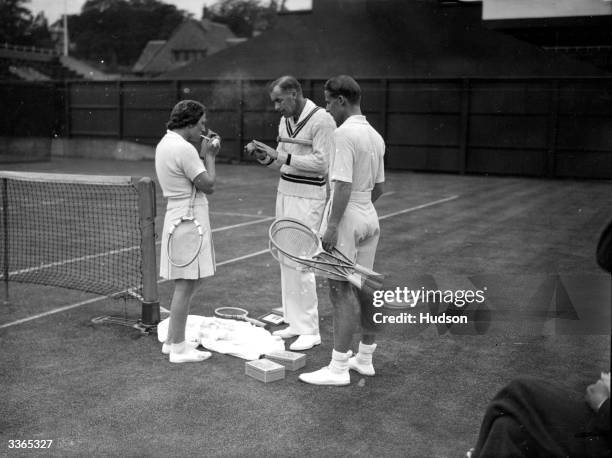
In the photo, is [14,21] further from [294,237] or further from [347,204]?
[347,204]

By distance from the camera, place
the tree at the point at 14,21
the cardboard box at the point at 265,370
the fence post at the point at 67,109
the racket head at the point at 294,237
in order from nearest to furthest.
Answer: the cardboard box at the point at 265,370 → the racket head at the point at 294,237 → the fence post at the point at 67,109 → the tree at the point at 14,21

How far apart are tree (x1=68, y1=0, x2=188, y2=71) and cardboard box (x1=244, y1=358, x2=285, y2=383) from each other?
220ft

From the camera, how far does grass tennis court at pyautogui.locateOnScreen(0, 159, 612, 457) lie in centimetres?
432

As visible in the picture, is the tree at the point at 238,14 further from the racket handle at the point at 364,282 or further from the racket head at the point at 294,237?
the racket handle at the point at 364,282

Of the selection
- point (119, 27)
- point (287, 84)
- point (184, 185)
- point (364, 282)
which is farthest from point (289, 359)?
point (119, 27)

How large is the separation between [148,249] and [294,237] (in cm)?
163

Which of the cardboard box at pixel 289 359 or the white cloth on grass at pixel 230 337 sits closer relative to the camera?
the cardboard box at pixel 289 359

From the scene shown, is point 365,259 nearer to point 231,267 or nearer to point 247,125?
point 231,267

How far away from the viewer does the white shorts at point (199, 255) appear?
219 inches

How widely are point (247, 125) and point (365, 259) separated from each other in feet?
80.9

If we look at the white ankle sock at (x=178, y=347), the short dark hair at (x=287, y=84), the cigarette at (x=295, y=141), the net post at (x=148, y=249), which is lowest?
the white ankle sock at (x=178, y=347)

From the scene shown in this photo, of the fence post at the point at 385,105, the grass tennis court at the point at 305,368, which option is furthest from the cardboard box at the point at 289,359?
the fence post at the point at 385,105

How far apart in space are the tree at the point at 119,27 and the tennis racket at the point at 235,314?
65325mm

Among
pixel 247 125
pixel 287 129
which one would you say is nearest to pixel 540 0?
pixel 287 129
